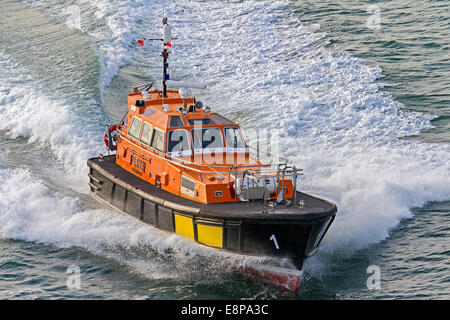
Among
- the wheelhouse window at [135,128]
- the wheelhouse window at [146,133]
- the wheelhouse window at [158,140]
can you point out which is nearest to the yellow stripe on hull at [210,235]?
the wheelhouse window at [158,140]

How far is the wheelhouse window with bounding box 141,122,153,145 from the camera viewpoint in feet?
45.2

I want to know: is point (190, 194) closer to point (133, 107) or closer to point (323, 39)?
point (133, 107)

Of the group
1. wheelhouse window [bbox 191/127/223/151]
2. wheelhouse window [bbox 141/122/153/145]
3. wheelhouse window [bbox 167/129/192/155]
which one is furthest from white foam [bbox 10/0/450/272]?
wheelhouse window [bbox 141/122/153/145]

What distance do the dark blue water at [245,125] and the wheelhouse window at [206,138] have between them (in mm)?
1949

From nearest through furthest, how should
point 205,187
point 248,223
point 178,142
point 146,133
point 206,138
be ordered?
point 248,223, point 205,187, point 178,142, point 206,138, point 146,133

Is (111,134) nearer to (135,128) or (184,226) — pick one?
(135,128)

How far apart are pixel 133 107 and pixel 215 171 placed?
319cm

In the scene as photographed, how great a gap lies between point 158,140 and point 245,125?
523 cm

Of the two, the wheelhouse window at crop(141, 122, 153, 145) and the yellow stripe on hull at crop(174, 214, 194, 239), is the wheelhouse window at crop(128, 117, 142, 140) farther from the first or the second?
the yellow stripe on hull at crop(174, 214, 194, 239)

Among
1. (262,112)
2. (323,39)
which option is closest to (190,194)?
(262,112)

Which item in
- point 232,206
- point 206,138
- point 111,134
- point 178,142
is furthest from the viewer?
point 111,134

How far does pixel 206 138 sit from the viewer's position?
13.5 metres

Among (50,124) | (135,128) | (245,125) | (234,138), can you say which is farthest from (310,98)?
(50,124)

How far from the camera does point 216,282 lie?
1192 cm
